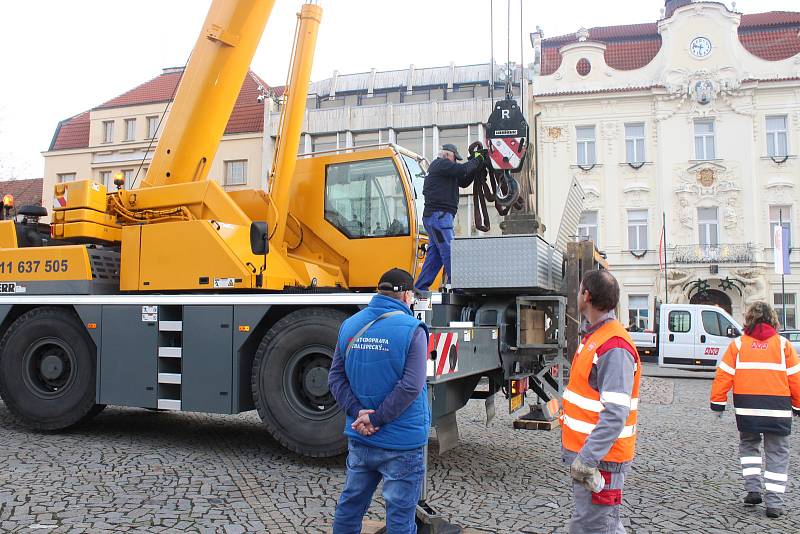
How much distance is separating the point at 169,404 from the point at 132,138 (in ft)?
112

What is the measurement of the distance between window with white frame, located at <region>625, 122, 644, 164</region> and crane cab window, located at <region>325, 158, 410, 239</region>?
89.4 feet

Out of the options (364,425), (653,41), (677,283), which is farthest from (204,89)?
(653,41)

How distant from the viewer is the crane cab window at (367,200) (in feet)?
26.3

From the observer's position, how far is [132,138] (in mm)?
38562

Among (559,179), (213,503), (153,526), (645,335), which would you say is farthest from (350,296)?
(559,179)

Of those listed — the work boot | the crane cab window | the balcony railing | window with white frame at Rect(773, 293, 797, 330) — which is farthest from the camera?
the balcony railing

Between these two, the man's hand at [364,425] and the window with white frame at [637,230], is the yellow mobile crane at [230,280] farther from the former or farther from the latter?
the window with white frame at [637,230]

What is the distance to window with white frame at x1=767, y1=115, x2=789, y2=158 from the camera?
3188cm

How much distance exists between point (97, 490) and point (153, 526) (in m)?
1.17

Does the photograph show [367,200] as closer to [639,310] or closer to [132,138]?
[639,310]

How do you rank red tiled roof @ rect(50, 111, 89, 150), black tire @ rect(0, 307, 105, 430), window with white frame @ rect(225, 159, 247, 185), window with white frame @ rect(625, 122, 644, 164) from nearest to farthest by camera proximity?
black tire @ rect(0, 307, 105, 430), window with white frame @ rect(625, 122, 644, 164), window with white frame @ rect(225, 159, 247, 185), red tiled roof @ rect(50, 111, 89, 150)

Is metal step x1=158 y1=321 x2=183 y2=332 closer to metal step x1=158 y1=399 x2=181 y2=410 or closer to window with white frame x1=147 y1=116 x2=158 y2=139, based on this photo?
metal step x1=158 y1=399 x2=181 y2=410

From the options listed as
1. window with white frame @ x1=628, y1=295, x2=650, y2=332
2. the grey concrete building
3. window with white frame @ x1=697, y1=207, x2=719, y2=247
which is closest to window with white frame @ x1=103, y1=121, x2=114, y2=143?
the grey concrete building

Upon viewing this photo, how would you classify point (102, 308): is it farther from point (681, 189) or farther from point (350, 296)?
point (681, 189)
